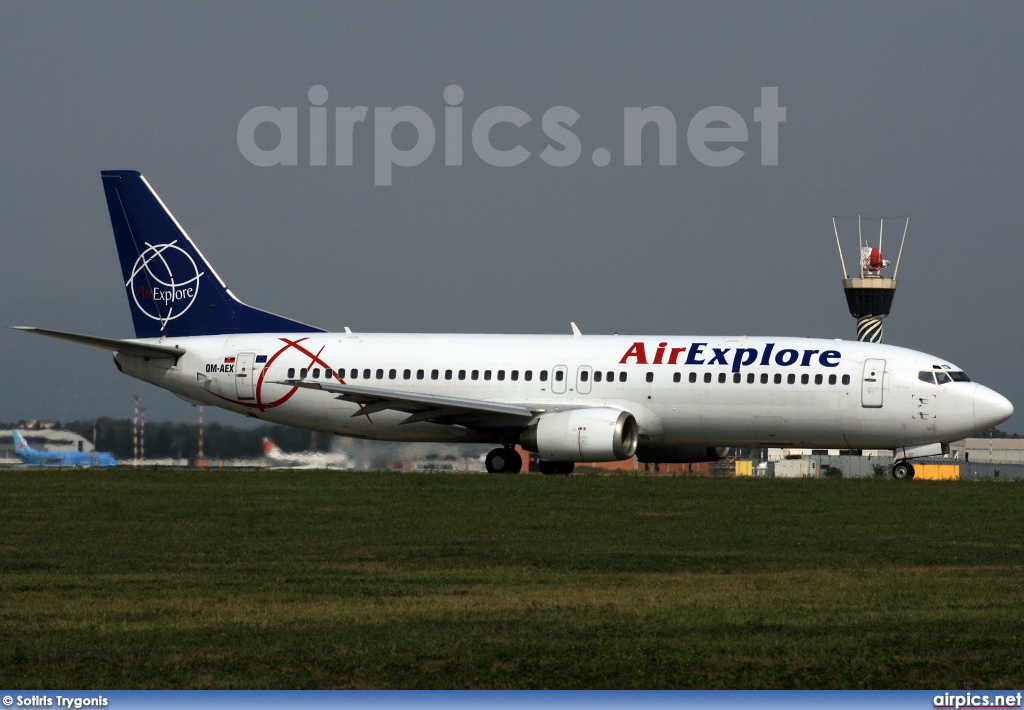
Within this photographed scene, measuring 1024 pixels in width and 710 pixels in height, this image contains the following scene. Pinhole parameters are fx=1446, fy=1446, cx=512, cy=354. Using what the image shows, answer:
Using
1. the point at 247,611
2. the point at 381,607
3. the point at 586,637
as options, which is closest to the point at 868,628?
the point at 586,637

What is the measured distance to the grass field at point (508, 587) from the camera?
10.2 meters

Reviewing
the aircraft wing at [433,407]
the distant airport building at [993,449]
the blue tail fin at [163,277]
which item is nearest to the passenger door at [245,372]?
the blue tail fin at [163,277]

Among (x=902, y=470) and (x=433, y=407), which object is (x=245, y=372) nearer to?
(x=433, y=407)

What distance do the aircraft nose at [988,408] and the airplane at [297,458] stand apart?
15.6 m

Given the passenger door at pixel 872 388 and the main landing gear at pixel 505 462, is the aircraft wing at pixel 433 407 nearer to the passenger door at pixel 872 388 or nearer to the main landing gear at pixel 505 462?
the main landing gear at pixel 505 462

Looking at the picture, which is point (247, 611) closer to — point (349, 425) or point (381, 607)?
point (381, 607)

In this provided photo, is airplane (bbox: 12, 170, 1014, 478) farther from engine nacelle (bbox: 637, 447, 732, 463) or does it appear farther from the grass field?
the grass field

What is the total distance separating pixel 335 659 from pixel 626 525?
35.8 ft

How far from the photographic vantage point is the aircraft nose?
3130 cm

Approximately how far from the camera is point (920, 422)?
31.6 m

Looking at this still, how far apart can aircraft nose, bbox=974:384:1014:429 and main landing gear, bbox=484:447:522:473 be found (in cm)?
1038

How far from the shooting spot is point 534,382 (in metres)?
33.9

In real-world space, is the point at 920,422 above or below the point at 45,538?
above

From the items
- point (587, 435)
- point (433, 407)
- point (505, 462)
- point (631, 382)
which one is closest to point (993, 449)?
point (631, 382)
